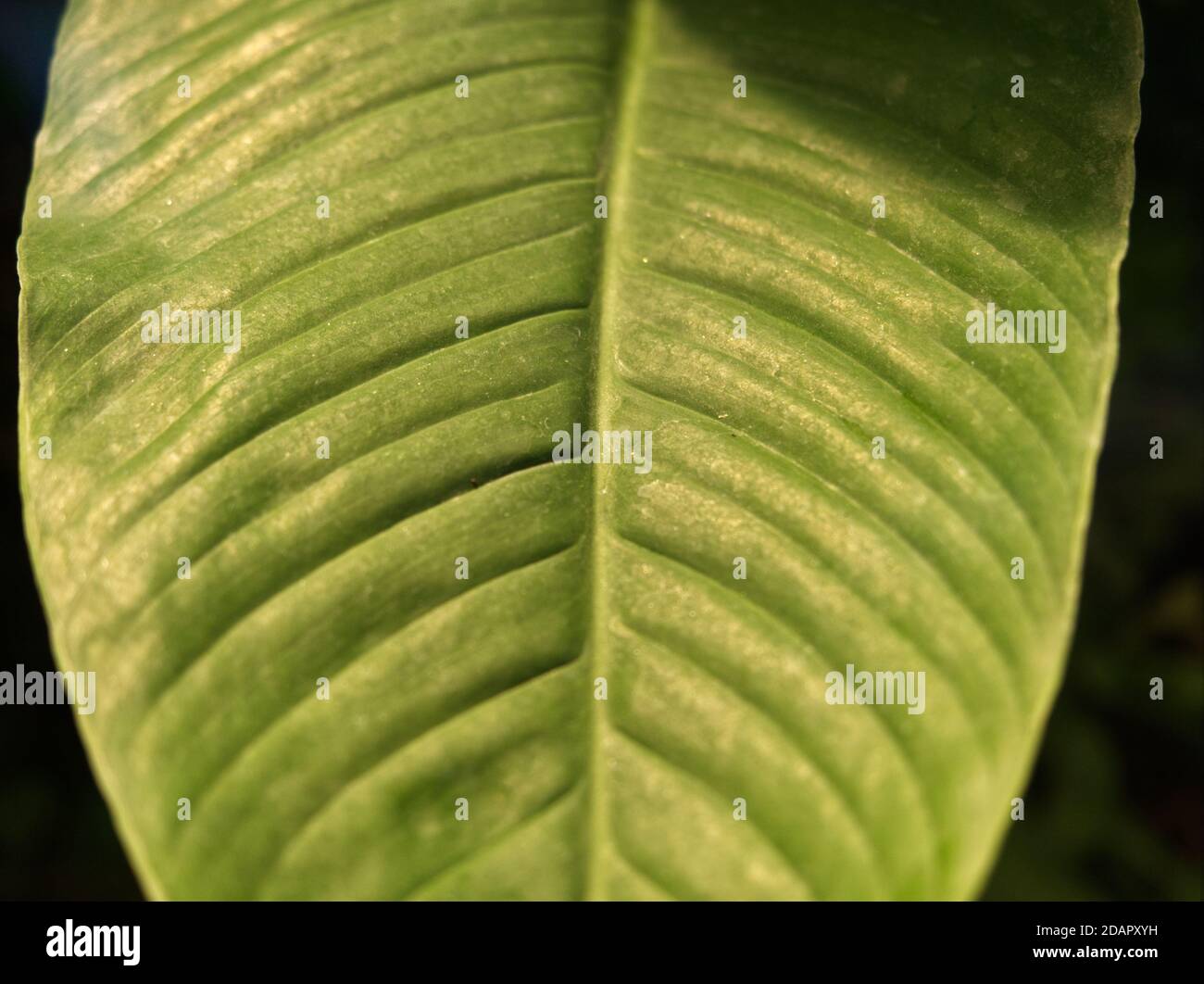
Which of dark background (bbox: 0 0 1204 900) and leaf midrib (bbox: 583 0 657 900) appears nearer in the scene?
leaf midrib (bbox: 583 0 657 900)

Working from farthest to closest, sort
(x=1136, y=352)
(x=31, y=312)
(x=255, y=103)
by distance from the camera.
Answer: (x=1136, y=352)
(x=255, y=103)
(x=31, y=312)

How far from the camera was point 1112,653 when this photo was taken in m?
2.09

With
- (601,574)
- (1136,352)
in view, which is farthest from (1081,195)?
(1136,352)

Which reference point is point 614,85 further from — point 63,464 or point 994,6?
point 63,464

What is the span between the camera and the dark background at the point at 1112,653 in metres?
1.83

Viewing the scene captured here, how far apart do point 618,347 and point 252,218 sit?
1.14 feet

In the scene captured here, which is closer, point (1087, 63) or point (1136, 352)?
point (1087, 63)

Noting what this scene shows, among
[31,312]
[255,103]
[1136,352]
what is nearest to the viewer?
[31,312]

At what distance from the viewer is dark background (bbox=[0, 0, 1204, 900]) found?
5.99 feet

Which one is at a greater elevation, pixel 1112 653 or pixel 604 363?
pixel 604 363

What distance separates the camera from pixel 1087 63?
35.5 inches

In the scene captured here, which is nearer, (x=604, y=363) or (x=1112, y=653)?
(x=604, y=363)

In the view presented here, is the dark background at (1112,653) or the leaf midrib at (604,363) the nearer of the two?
the leaf midrib at (604,363)
